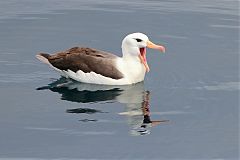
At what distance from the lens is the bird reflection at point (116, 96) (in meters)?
13.2

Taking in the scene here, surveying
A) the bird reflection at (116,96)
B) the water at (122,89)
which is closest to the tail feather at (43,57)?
the water at (122,89)

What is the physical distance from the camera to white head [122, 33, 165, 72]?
14766 millimetres

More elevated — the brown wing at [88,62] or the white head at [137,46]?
the white head at [137,46]

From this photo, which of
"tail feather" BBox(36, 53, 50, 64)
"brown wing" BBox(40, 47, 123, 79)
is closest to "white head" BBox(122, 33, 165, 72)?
"brown wing" BBox(40, 47, 123, 79)

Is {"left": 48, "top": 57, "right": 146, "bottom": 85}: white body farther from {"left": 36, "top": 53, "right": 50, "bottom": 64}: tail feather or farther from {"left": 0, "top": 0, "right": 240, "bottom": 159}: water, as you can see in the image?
{"left": 36, "top": 53, "right": 50, "bottom": 64}: tail feather

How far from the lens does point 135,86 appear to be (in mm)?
14961

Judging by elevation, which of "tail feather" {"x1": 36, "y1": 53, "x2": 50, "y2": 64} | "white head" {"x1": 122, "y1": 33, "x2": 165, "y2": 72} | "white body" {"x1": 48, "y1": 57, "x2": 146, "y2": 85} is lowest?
"white body" {"x1": 48, "y1": 57, "x2": 146, "y2": 85}

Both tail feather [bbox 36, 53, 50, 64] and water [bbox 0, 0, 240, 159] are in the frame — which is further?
tail feather [bbox 36, 53, 50, 64]

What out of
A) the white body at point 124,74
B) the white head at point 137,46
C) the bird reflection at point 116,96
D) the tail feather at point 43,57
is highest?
the white head at point 137,46

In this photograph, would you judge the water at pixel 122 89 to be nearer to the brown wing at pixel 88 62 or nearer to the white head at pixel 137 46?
the brown wing at pixel 88 62

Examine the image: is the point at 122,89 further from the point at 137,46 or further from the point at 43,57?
the point at 43,57

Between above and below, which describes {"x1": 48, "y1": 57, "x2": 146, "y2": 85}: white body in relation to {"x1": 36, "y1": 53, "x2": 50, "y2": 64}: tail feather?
below

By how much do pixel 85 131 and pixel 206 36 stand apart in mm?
5916

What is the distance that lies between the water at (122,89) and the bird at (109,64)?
17cm
